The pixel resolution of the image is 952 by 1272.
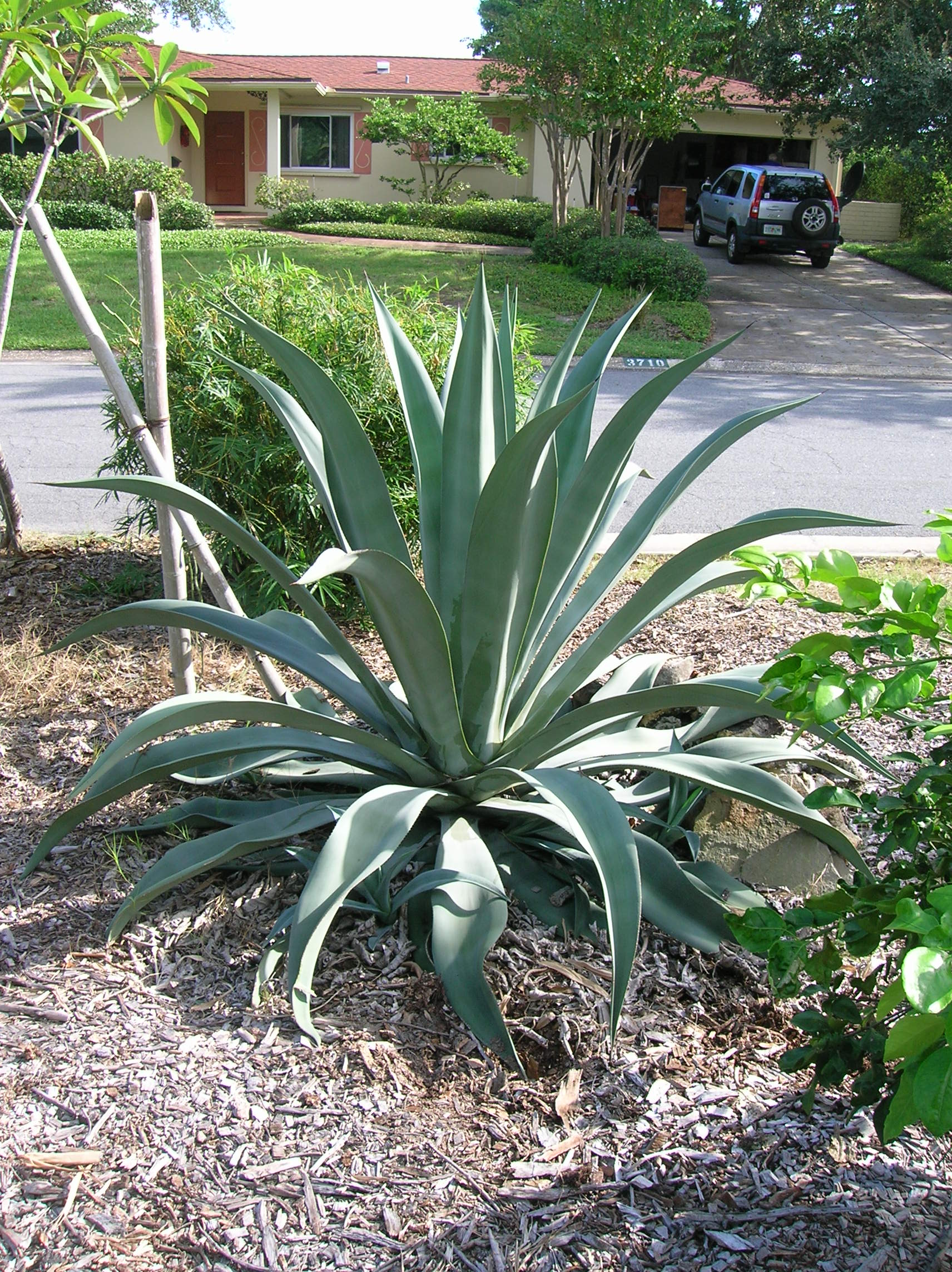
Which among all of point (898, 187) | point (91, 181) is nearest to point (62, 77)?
point (91, 181)

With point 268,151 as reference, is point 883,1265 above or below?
below

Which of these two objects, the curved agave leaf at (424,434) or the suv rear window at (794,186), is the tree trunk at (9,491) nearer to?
the curved agave leaf at (424,434)

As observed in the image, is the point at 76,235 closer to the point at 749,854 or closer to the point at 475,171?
the point at 475,171

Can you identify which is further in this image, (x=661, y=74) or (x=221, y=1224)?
(x=661, y=74)

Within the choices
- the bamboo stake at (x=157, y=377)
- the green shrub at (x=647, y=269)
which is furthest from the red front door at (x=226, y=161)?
the bamboo stake at (x=157, y=377)

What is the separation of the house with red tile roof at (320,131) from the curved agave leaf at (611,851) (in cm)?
2762

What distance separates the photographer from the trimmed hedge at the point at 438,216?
75.4ft

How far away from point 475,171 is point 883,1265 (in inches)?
1150

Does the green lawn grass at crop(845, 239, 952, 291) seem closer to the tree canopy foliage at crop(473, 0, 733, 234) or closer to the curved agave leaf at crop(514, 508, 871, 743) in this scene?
the tree canopy foliage at crop(473, 0, 733, 234)

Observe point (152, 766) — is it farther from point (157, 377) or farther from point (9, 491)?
point (9, 491)

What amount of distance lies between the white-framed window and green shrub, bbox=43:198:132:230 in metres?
8.99

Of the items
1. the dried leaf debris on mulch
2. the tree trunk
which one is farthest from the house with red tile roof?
the dried leaf debris on mulch

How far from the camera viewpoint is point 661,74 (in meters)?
16.3

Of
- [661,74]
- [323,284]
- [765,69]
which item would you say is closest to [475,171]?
[765,69]
